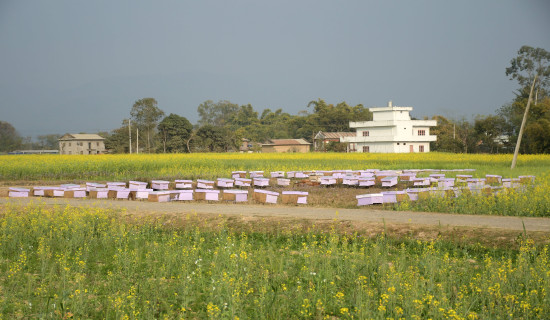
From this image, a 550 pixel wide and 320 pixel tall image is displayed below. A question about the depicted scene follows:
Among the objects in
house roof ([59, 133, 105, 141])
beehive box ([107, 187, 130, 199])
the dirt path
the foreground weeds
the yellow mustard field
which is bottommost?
the foreground weeds

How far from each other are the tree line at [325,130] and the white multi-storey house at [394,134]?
11.7 feet

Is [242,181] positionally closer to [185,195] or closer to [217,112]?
[185,195]

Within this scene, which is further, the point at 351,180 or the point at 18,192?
the point at 351,180

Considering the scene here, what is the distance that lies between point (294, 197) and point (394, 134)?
54.7 meters

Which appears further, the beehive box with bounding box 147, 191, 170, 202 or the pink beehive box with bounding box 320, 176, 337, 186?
the pink beehive box with bounding box 320, 176, 337, 186

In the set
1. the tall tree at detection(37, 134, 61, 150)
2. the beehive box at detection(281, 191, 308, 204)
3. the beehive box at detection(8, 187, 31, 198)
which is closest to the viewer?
the beehive box at detection(281, 191, 308, 204)

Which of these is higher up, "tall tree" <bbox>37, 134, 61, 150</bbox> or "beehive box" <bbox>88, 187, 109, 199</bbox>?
"tall tree" <bbox>37, 134, 61, 150</bbox>

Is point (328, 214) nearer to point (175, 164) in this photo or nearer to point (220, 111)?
point (175, 164)

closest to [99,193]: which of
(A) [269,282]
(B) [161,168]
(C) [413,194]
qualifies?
(C) [413,194]

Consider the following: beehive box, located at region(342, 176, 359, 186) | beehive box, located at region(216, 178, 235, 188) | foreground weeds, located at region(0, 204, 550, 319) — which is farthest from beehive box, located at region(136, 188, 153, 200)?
beehive box, located at region(342, 176, 359, 186)

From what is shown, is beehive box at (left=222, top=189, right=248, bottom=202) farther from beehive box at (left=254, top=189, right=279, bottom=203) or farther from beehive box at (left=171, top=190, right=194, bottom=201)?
beehive box at (left=171, top=190, right=194, bottom=201)

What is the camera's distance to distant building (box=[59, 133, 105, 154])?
85.2 meters

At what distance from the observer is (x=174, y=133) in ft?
219

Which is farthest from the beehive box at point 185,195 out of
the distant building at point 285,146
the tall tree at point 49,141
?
the tall tree at point 49,141
